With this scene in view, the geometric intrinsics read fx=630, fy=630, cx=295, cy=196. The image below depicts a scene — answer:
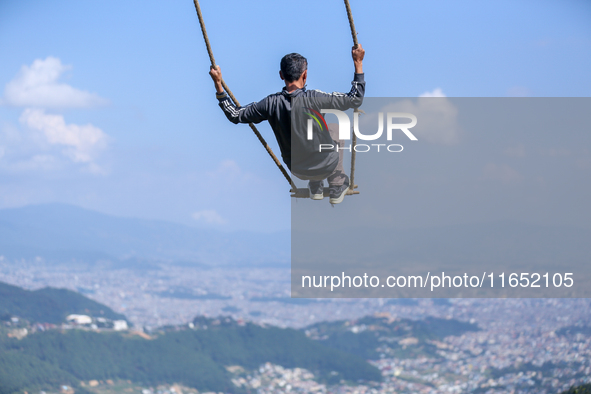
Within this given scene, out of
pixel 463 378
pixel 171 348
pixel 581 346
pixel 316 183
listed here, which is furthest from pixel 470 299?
pixel 316 183

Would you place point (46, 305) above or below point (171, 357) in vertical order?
above

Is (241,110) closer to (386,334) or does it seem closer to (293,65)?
(293,65)

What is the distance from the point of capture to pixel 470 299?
616 ft

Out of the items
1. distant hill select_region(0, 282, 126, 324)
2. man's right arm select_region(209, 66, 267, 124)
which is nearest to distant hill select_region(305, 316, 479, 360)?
distant hill select_region(0, 282, 126, 324)

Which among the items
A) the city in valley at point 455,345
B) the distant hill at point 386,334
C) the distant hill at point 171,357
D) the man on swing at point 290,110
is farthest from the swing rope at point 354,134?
the distant hill at point 386,334

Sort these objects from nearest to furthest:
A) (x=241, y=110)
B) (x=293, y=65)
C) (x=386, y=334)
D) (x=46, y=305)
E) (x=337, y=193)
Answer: (x=293, y=65) → (x=241, y=110) → (x=337, y=193) → (x=46, y=305) → (x=386, y=334)

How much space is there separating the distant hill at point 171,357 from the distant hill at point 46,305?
2365 centimetres

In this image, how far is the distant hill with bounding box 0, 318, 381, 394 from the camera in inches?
4316

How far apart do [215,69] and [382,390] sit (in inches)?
4605

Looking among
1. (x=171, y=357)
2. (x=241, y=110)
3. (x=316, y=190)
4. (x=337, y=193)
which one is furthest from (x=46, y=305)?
(x=241, y=110)

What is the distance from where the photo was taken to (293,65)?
5.62 meters

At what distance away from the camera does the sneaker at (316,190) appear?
6.70m

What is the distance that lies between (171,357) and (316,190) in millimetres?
125634

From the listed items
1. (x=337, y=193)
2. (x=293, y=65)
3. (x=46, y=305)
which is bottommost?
(x=46, y=305)
